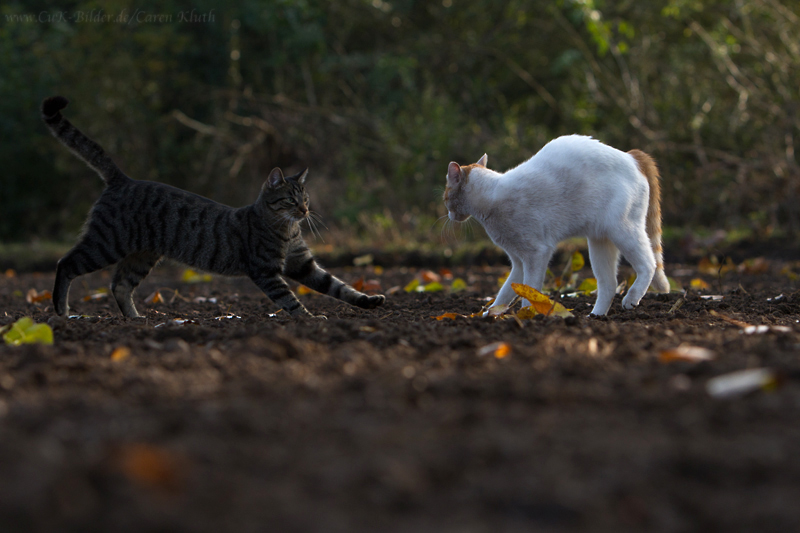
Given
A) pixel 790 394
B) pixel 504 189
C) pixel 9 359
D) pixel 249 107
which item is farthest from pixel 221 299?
pixel 249 107

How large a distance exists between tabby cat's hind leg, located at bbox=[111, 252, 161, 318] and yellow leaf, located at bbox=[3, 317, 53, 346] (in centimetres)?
180

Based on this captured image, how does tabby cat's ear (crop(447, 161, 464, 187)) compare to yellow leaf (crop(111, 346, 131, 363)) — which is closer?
yellow leaf (crop(111, 346, 131, 363))

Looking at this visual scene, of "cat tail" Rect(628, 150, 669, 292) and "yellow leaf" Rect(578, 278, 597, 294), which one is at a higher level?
"cat tail" Rect(628, 150, 669, 292)

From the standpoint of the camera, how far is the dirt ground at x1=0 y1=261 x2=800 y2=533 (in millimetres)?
1240

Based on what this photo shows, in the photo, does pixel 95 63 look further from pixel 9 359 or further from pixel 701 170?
pixel 9 359

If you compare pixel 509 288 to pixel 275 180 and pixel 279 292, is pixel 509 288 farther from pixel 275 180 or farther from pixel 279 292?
pixel 275 180

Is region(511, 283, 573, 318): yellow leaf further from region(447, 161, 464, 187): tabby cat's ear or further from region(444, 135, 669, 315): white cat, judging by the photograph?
region(447, 161, 464, 187): tabby cat's ear

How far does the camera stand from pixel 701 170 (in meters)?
9.84

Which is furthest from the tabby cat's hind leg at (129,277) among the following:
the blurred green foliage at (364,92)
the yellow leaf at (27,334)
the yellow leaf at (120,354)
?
the blurred green foliage at (364,92)

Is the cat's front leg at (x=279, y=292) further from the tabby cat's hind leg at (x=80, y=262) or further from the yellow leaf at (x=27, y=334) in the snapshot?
the yellow leaf at (x=27, y=334)

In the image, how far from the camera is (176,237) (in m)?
4.78

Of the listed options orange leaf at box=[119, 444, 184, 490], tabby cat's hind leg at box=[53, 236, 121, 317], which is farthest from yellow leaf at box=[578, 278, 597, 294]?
orange leaf at box=[119, 444, 184, 490]

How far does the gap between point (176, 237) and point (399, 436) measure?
360 centimetres

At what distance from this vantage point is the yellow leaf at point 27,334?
2854 mm
